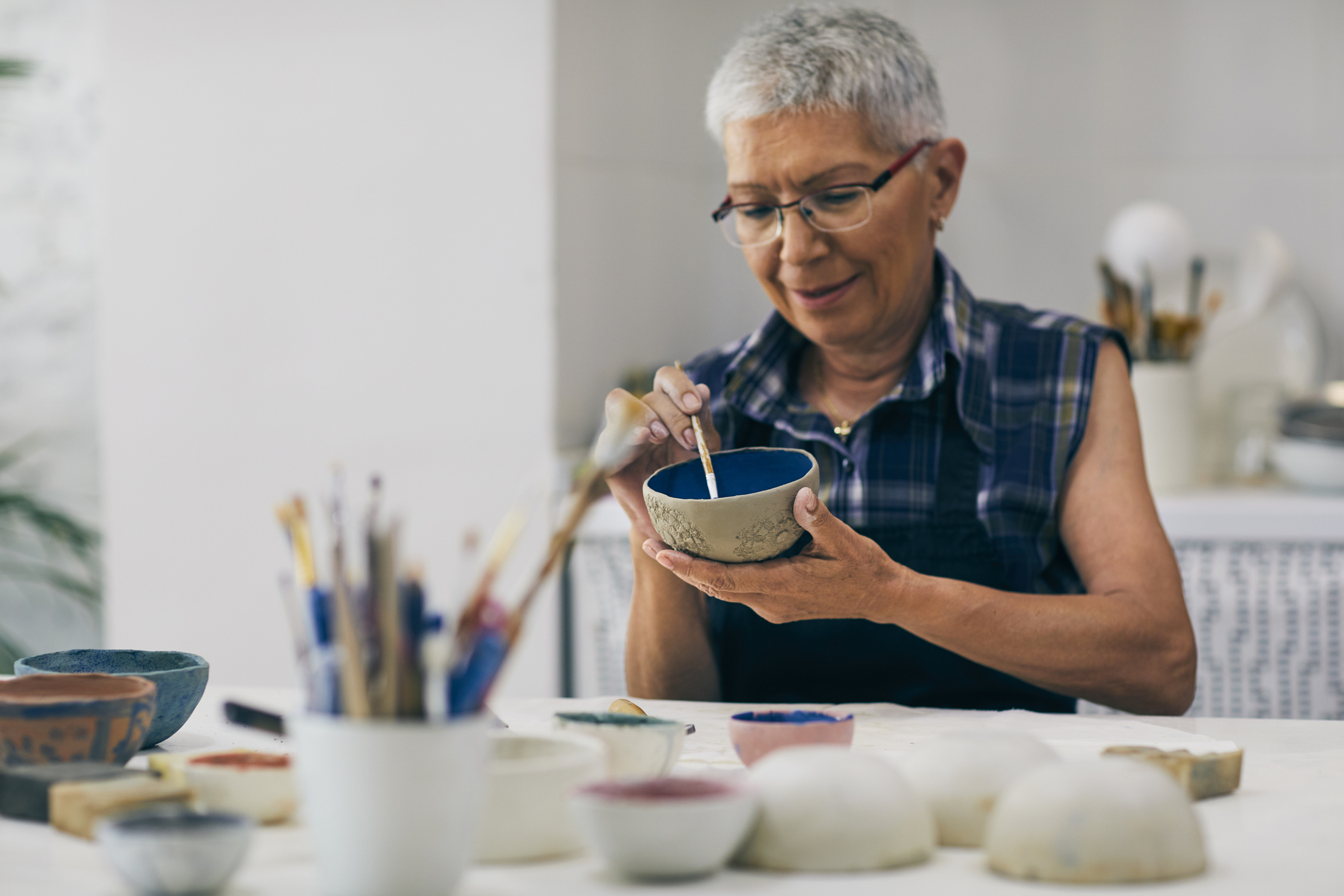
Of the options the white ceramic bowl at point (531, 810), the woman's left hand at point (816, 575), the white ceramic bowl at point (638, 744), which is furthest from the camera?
the woman's left hand at point (816, 575)

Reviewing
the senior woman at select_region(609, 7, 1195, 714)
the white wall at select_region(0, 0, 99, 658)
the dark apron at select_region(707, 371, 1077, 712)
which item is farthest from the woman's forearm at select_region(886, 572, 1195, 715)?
the white wall at select_region(0, 0, 99, 658)

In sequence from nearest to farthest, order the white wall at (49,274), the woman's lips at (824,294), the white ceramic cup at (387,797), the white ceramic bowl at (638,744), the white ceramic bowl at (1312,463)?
the white ceramic cup at (387,797) < the white ceramic bowl at (638,744) < the woman's lips at (824,294) < the white ceramic bowl at (1312,463) < the white wall at (49,274)

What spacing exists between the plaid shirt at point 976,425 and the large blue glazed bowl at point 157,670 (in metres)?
0.75

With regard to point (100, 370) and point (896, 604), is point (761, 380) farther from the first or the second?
point (100, 370)

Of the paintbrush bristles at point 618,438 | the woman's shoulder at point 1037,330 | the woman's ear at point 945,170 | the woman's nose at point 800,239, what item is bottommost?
the paintbrush bristles at point 618,438

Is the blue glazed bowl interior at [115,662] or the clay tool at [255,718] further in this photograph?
the blue glazed bowl interior at [115,662]

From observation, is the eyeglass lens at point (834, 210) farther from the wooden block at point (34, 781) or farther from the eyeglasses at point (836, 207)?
the wooden block at point (34, 781)

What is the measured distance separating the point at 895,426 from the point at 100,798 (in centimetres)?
101

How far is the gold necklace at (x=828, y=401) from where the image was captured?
1577 mm

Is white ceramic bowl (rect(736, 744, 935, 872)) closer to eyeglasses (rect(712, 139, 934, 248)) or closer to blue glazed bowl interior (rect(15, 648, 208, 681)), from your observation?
blue glazed bowl interior (rect(15, 648, 208, 681))

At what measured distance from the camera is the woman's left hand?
1.16 m

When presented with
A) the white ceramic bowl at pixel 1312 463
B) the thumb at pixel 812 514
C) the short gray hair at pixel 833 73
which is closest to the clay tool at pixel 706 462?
the thumb at pixel 812 514

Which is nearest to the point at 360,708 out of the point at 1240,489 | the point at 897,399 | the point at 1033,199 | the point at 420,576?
the point at 420,576

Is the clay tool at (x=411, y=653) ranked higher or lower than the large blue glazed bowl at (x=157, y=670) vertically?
higher
